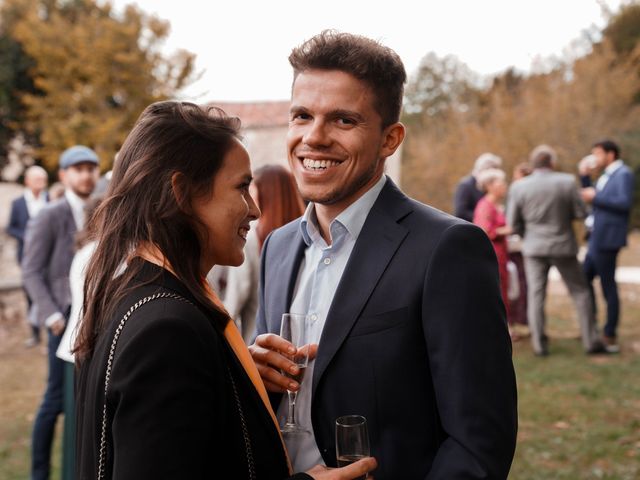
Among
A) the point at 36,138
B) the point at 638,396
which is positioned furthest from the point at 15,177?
the point at 638,396

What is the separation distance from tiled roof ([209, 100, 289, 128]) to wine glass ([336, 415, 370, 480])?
2022 cm

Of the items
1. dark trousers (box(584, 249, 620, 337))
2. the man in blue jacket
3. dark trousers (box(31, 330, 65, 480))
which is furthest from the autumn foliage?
dark trousers (box(31, 330, 65, 480))

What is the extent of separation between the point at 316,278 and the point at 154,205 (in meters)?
0.70

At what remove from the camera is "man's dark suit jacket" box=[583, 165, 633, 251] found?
29.5 feet

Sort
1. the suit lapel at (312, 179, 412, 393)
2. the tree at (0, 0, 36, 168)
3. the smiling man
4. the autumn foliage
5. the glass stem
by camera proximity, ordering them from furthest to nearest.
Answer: the tree at (0, 0, 36, 168) → the autumn foliage → the glass stem → the suit lapel at (312, 179, 412, 393) → the smiling man

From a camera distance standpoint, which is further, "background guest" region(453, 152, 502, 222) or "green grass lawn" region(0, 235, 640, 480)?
"background guest" region(453, 152, 502, 222)

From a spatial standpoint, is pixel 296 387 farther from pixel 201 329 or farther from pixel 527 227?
pixel 527 227

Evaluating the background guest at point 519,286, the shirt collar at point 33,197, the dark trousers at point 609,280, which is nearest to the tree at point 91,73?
the shirt collar at point 33,197

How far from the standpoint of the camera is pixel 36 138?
33219mm

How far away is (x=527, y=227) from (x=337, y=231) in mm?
7289

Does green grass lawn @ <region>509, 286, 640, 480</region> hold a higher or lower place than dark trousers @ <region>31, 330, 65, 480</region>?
lower

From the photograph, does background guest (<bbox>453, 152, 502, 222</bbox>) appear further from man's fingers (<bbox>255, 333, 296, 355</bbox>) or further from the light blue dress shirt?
man's fingers (<bbox>255, 333, 296, 355</bbox>)

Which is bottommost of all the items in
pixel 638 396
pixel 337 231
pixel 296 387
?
pixel 638 396

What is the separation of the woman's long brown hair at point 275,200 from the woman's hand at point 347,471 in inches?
→ 114
